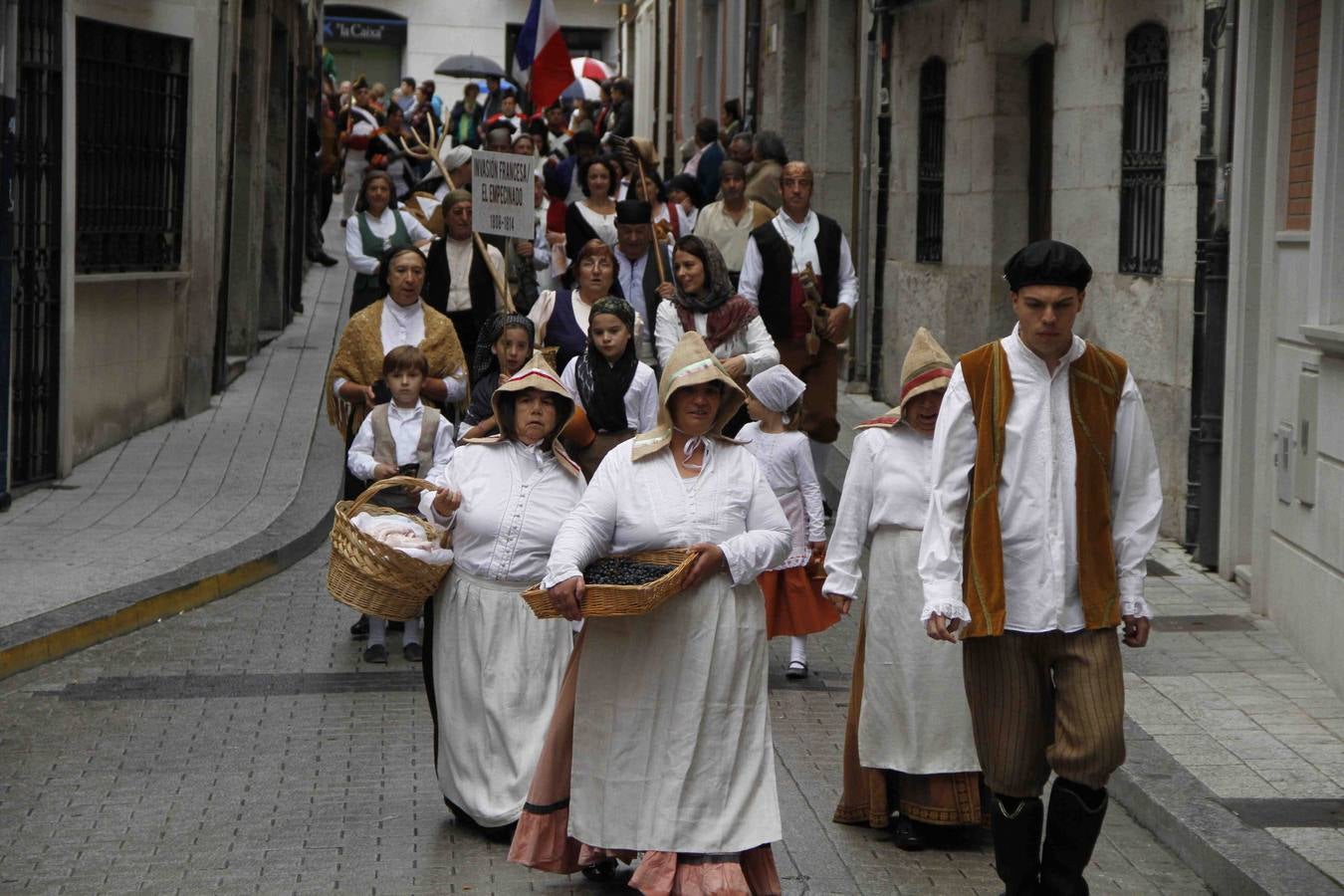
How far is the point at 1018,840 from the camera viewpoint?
18.3 ft

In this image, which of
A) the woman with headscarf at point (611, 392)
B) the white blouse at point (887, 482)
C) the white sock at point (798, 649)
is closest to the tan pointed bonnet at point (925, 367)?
the white blouse at point (887, 482)

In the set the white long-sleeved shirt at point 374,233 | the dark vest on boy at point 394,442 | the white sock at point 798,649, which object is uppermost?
the white long-sleeved shirt at point 374,233

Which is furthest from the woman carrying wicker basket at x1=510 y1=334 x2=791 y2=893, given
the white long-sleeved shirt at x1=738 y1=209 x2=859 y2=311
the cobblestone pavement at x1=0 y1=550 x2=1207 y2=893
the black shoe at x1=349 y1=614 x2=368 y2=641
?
the white long-sleeved shirt at x1=738 y1=209 x2=859 y2=311

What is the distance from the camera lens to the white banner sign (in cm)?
1321

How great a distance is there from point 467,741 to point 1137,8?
27.1 feet

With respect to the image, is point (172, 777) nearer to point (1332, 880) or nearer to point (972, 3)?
point (1332, 880)

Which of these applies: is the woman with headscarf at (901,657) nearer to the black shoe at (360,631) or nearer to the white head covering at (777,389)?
the white head covering at (777,389)

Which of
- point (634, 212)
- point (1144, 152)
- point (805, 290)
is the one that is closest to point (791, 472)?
point (634, 212)

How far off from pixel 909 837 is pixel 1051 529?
1.69 meters

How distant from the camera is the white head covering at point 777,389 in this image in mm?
8938

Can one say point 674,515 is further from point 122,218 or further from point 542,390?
point 122,218

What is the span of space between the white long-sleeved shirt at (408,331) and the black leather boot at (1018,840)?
4.90 m

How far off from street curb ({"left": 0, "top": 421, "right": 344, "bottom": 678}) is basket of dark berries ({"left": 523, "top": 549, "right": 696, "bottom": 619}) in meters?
4.14

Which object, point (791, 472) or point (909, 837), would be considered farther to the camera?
point (791, 472)
